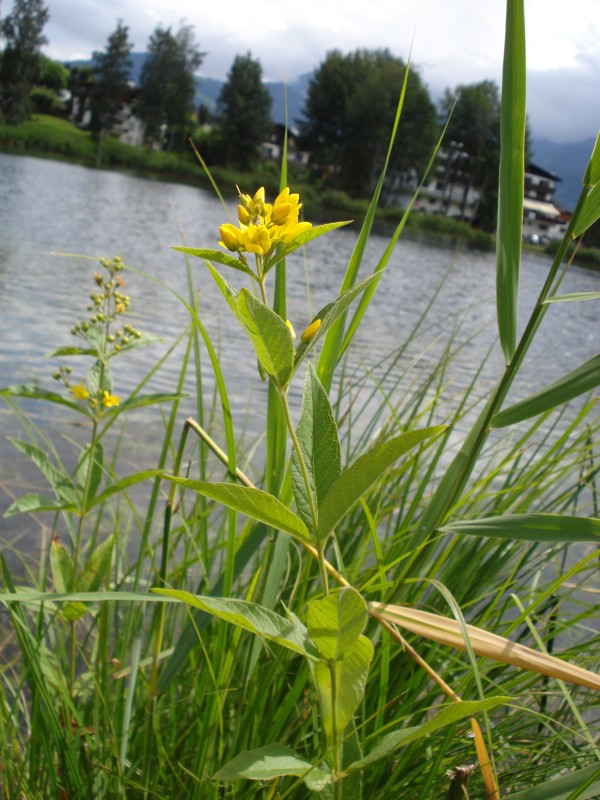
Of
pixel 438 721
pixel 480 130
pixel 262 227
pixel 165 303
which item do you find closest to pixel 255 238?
pixel 262 227

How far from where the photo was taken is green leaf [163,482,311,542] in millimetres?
550

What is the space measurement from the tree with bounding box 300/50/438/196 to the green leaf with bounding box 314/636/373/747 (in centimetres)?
5076

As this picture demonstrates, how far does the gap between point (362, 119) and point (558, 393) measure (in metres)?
57.5

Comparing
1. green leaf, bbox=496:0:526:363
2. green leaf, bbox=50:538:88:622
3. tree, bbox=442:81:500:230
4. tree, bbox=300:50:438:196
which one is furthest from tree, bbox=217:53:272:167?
green leaf, bbox=496:0:526:363

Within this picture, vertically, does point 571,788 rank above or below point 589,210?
below

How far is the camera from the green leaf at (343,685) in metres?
0.62

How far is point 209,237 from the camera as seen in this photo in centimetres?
1589

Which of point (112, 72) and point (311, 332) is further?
point (112, 72)

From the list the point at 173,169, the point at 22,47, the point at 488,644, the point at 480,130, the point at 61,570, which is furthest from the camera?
the point at 22,47

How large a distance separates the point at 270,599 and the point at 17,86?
54.4m

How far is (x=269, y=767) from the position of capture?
64 cm

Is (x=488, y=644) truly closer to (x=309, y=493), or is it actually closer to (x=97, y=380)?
(x=309, y=493)

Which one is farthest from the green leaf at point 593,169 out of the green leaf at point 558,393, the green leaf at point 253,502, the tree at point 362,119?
the tree at point 362,119

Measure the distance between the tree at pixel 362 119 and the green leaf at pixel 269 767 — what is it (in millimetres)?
50771
